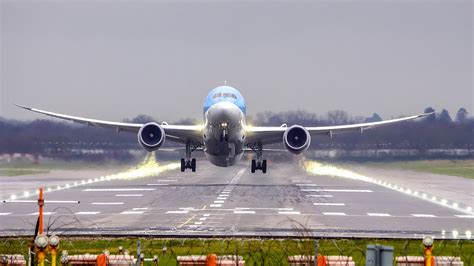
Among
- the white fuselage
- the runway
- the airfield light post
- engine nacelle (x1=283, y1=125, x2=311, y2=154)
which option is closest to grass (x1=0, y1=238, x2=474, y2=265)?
the runway

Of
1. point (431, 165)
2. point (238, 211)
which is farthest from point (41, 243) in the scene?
point (431, 165)

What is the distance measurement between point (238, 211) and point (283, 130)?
17727 millimetres

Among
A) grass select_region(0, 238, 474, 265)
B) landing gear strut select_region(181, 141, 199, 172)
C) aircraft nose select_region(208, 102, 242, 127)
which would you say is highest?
aircraft nose select_region(208, 102, 242, 127)

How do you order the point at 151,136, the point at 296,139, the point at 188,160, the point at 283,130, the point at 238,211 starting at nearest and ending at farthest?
the point at 238,211
the point at 151,136
the point at 296,139
the point at 283,130
the point at 188,160

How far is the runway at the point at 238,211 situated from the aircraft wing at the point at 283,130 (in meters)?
3.48

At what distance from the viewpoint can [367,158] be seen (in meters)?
73.3

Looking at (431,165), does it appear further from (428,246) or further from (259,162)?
(428,246)

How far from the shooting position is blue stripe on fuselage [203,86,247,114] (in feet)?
211

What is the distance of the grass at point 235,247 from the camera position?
2823 cm

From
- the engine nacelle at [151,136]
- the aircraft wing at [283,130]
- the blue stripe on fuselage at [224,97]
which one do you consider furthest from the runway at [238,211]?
the blue stripe on fuselage at [224,97]

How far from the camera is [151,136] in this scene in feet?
201

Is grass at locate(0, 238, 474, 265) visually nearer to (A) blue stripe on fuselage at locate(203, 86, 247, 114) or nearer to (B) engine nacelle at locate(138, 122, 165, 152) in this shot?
(B) engine nacelle at locate(138, 122, 165, 152)

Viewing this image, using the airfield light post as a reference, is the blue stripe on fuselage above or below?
above

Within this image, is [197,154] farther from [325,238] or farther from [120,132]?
[325,238]
